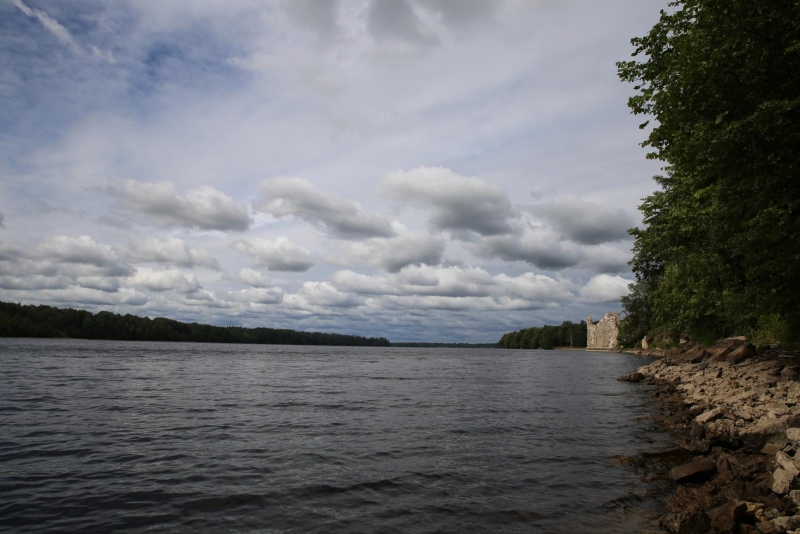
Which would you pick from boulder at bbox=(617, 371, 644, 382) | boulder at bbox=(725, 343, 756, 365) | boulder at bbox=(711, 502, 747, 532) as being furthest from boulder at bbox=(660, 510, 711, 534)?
boulder at bbox=(617, 371, 644, 382)

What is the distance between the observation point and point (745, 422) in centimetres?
1526

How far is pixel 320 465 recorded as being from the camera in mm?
13906

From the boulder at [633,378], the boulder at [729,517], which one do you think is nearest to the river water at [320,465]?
the boulder at [729,517]

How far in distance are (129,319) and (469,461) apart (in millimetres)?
182929

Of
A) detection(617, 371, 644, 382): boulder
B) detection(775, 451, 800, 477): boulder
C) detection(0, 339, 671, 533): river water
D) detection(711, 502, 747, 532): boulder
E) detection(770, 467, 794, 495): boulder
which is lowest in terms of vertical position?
detection(0, 339, 671, 533): river water

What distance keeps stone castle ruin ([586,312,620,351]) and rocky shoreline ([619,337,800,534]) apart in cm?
15021

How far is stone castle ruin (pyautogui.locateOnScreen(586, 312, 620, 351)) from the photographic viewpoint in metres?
168

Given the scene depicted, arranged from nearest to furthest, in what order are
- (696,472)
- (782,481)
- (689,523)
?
(689,523) < (782,481) < (696,472)

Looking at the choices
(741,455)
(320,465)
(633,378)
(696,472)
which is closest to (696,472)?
(696,472)

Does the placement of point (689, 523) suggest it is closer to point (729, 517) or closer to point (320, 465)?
point (729, 517)

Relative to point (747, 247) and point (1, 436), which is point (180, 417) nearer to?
point (1, 436)

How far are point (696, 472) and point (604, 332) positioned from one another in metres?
180

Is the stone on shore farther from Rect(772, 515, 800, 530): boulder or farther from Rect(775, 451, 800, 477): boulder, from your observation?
Rect(772, 515, 800, 530): boulder

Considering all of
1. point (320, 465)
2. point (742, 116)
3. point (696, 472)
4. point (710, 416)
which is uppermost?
point (742, 116)
